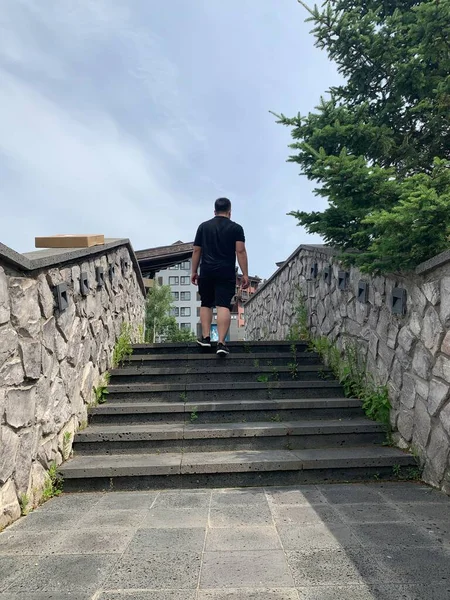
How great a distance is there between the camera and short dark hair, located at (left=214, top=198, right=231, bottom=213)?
16.7 ft

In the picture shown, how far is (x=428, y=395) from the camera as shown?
2984 millimetres

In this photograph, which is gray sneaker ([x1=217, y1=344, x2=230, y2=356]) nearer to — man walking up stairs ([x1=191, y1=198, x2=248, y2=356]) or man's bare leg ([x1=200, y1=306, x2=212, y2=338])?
man walking up stairs ([x1=191, y1=198, x2=248, y2=356])

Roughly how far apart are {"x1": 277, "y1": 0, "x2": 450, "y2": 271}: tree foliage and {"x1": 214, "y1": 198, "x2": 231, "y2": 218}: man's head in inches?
48.1

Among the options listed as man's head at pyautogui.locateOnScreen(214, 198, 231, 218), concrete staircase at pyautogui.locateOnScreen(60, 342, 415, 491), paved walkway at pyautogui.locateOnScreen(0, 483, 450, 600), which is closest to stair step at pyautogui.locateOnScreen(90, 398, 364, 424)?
concrete staircase at pyautogui.locateOnScreen(60, 342, 415, 491)

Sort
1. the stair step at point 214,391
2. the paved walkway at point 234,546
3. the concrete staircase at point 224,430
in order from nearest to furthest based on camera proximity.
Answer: the paved walkway at point 234,546
the concrete staircase at point 224,430
the stair step at point 214,391

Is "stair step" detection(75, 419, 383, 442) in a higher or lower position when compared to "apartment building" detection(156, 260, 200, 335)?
lower

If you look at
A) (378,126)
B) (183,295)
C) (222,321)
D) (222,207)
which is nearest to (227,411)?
(222,321)

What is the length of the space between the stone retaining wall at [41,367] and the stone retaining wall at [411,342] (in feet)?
8.83

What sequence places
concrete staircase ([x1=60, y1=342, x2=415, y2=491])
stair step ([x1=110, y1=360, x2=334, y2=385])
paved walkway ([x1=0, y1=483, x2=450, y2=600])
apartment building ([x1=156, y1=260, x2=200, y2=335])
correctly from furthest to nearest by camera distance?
apartment building ([x1=156, y1=260, x2=200, y2=335])
stair step ([x1=110, y1=360, x2=334, y2=385])
concrete staircase ([x1=60, y1=342, x2=415, y2=491])
paved walkway ([x1=0, y1=483, x2=450, y2=600])

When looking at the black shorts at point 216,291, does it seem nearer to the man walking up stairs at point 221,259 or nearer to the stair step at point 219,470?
the man walking up stairs at point 221,259

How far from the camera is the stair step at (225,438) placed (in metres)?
3.34

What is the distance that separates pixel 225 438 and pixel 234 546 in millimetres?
1349

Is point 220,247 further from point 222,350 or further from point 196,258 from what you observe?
point 222,350

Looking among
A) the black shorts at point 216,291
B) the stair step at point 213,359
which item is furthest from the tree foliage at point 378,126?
the stair step at point 213,359
